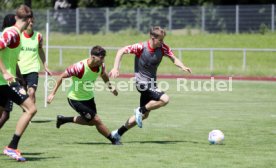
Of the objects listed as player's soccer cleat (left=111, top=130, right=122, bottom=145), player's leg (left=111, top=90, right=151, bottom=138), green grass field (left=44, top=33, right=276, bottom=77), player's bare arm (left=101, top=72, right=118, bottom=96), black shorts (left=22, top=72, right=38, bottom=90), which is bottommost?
green grass field (left=44, top=33, right=276, bottom=77)

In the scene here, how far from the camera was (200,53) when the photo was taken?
38594 mm

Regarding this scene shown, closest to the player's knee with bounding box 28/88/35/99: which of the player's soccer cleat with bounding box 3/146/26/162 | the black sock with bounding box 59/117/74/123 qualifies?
the black sock with bounding box 59/117/74/123

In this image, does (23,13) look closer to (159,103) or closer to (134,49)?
(134,49)

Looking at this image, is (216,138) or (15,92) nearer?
(15,92)

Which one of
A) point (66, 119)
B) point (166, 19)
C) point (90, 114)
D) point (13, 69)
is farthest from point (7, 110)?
point (166, 19)

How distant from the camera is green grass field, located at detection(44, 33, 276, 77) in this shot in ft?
111

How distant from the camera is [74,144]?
12.6 m

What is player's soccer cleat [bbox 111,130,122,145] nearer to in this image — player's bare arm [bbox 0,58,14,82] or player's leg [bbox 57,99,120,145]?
player's leg [bbox 57,99,120,145]

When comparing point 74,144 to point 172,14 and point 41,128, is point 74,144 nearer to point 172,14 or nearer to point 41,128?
point 41,128

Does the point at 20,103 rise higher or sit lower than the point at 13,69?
lower

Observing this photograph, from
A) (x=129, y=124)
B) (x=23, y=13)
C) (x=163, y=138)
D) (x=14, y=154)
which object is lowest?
(x=163, y=138)

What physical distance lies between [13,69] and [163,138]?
3.81 metres

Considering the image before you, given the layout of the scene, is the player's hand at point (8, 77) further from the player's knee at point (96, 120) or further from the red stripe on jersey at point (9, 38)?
the player's knee at point (96, 120)

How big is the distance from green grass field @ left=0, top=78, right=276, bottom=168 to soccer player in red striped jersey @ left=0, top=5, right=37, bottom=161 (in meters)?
0.48
